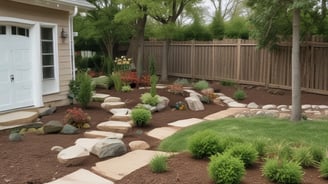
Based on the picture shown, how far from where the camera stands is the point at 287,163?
4348 mm

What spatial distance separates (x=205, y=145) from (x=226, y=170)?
37.0 inches

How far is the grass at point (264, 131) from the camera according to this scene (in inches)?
248

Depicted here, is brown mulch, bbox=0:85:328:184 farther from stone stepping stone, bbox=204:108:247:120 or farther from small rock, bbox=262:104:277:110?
small rock, bbox=262:104:277:110

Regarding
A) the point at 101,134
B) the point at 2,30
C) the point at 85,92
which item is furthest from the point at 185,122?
the point at 2,30

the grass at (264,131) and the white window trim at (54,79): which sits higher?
the white window trim at (54,79)

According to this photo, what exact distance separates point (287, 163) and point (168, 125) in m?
4.52

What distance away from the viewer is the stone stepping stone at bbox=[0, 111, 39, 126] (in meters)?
8.85

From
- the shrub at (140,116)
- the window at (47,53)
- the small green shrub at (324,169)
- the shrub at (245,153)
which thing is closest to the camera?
the small green shrub at (324,169)

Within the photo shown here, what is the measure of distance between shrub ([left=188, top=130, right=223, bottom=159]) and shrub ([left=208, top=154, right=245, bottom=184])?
2.64 ft

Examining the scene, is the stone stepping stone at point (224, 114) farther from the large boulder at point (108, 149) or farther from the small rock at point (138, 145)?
the large boulder at point (108, 149)

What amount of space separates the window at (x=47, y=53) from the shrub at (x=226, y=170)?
7.68 metres

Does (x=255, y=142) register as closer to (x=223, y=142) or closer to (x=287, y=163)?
(x=223, y=142)

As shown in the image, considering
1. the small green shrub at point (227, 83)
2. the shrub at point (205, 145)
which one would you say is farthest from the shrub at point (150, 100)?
the small green shrub at point (227, 83)

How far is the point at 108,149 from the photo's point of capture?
6.09m
